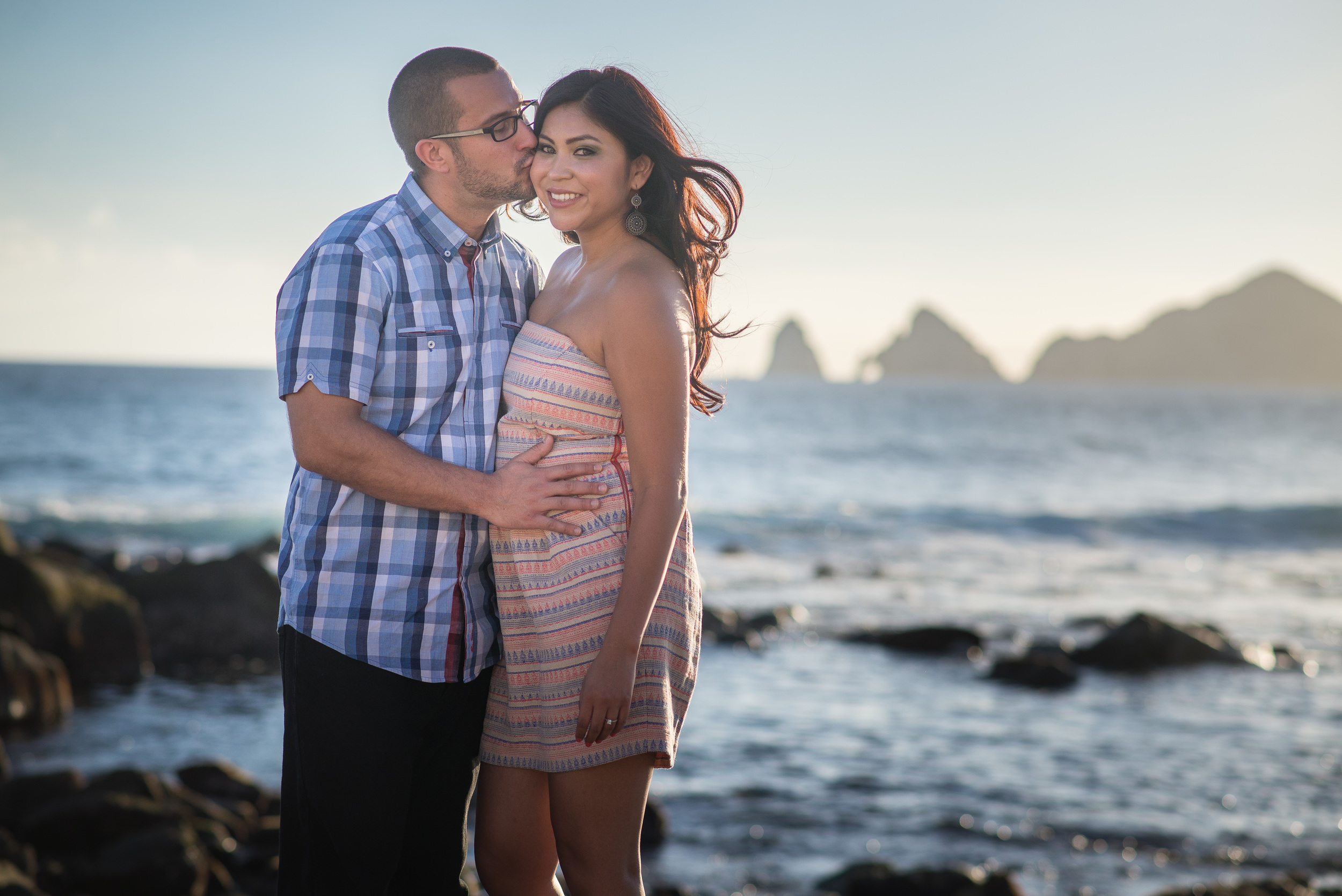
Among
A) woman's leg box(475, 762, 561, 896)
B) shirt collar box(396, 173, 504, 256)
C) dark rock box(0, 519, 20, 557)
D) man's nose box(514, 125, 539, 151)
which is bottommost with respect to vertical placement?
dark rock box(0, 519, 20, 557)

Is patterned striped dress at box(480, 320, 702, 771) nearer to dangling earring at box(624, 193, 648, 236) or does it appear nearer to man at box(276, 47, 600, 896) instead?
man at box(276, 47, 600, 896)

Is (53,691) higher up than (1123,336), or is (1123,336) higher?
(1123,336)

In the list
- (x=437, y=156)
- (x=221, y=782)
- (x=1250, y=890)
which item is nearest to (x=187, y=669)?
(x=221, y=782)

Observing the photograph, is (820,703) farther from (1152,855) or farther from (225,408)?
(225,408)

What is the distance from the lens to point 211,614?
962cm

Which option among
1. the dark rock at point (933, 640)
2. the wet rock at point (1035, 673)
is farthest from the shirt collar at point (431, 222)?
the dark rock at point (933, 640)

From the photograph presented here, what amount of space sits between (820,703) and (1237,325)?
193993mm

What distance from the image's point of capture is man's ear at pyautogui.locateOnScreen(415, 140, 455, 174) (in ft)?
8.91

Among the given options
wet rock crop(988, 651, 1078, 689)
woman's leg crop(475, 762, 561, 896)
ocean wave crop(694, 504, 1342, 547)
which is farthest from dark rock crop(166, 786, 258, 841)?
ocean wave crop(694, 504, 1342, 547)

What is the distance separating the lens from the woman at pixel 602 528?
242cm

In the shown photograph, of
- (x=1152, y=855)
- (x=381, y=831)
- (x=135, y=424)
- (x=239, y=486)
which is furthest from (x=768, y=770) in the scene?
(x=135, y=424)

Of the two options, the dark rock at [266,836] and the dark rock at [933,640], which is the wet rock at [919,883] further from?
the dark rock at [933,640]

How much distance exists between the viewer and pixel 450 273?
8.61 feet

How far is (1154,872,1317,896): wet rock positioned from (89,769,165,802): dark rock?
17.2 feet
